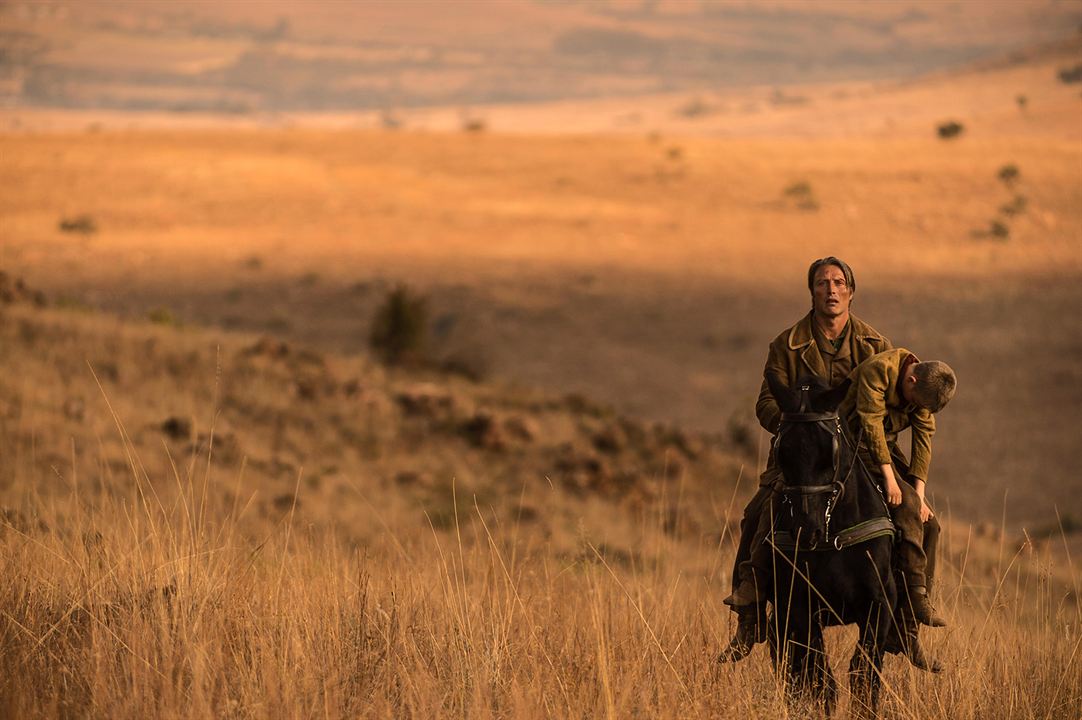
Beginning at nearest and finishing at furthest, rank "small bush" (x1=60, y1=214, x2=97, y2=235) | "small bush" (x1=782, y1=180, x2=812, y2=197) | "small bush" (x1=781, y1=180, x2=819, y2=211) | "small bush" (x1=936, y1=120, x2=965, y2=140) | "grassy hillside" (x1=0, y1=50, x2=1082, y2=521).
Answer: "grassy hillside" (x1=0, y1=50, x2=1082, y2=521) → "small bush" (x1=60, y1=214, x2=97, y2=235) → "small bush" (x1=781, y1=180, x2=819, y2=211) → "small bush" (x1=782, y1=180, x2=812, y2=197) → "small bush" (x1=936, y1=120, x2=965, y2=140)

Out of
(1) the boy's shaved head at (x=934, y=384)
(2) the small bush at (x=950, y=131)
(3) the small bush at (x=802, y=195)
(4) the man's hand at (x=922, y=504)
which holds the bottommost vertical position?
(4) the man's hand at (x=922, y=504)

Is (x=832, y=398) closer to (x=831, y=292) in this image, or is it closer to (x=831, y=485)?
(x=831, y=485)

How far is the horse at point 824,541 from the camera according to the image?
4.79 meters

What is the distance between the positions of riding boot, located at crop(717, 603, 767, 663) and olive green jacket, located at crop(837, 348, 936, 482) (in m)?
0.80

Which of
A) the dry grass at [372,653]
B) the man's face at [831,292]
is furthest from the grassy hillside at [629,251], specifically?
the man's face at [831,292]

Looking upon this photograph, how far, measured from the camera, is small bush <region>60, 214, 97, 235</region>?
137 feet

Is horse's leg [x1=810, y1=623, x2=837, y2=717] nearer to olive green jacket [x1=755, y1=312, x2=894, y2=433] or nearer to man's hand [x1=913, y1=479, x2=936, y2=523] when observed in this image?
man's hand [x1=913, y1=479, x2=936, y2=523]

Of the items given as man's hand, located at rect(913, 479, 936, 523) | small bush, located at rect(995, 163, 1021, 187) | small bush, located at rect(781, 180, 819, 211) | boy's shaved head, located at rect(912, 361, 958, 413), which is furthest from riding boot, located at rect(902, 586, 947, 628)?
small bush, located at rect(995, 163, 1021, 187)

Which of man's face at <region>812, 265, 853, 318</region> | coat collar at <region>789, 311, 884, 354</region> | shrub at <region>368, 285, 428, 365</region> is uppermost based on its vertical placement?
man's face at <region>812, 265, 853, 318</region>

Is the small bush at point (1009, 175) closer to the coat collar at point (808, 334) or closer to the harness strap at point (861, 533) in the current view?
the coat collar at point (808, 334)

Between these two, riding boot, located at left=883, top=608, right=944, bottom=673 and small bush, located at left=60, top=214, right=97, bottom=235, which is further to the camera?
small bush, located at left=60, top=214, right=97, bottom=235

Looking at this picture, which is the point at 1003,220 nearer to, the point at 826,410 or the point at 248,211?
the point at 248,211

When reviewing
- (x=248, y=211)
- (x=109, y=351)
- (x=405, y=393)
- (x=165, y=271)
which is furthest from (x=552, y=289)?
(x=109, y=351)

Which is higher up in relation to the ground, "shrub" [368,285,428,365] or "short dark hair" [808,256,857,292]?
"short dark hair" [808,256,857,292]
